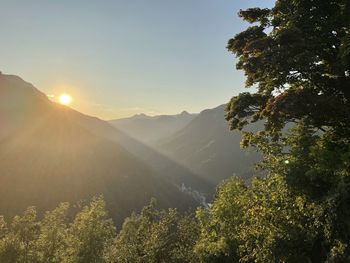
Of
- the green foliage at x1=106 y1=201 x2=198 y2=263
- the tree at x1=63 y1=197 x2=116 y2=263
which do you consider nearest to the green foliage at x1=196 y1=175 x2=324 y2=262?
the green foliage at x1=106 y1=201 x2=198 y2=263

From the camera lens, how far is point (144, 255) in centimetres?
4291

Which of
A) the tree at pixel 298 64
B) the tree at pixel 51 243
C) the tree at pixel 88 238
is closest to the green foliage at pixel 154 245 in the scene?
the tree at pixel 88 238

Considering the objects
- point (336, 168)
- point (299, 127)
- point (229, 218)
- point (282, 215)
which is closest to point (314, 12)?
point (299, 127)

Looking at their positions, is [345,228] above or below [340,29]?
below

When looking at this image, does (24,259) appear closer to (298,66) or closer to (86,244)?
(86,244)

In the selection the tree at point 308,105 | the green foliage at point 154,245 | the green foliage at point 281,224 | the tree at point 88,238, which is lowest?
the green foliage at point 154,245

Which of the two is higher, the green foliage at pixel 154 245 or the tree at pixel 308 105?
the tree at pixel 308 105

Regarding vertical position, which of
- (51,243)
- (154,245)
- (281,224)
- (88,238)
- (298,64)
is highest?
(298,64)

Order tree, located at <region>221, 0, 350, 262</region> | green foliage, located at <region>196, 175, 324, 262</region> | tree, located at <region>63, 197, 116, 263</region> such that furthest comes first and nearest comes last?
tree, located at <region>63, 197, 116, 263</region> → green foliage, located at <region>196, 175, 324, 262</region> → tree, located at <region>221, 0, 350, 262</region>

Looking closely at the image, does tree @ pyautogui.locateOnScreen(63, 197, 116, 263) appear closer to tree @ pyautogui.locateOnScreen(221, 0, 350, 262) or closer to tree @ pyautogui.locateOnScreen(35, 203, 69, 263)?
tree @ pyautogui.locateOnScreen(35, 203, 69, 263)

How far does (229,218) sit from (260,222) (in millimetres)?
12718

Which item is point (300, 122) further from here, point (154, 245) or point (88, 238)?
point (154, 245)

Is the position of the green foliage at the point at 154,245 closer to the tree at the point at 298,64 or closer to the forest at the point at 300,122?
the forest at the point at 300,122

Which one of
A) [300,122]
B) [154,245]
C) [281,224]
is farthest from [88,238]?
[300,122]
